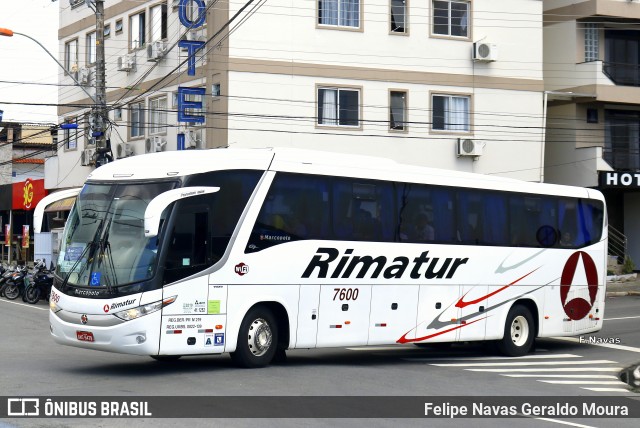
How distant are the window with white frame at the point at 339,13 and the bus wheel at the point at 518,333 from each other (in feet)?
59.5

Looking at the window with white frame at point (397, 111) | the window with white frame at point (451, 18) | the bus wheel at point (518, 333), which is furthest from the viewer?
the window with white frame at point (451, 18)

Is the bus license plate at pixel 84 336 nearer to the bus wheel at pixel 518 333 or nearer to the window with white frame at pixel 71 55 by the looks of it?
the bus wheel at pixel 518 333

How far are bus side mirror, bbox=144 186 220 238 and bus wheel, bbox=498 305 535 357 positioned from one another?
757 cm

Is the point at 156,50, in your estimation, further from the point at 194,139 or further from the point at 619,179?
the point at 619,179

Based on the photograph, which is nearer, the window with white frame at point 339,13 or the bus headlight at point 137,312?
the bus headlight at point 137,312

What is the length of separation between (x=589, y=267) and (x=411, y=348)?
13.8ft

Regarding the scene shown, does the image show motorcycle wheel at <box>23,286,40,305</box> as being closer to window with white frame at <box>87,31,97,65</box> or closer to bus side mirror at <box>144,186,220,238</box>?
window with white frame at <box>87,31,97,65</box>

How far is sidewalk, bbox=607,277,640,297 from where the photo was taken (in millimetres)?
36156

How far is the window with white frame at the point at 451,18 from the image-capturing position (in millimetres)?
37781

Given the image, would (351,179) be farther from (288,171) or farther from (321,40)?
(321,40)

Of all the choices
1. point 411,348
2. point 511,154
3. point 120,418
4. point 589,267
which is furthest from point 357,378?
point 511,154

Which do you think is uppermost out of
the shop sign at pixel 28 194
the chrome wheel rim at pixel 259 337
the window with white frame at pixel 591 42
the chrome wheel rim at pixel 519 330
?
the window with white frame at pixel 591 42

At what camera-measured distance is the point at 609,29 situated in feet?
136

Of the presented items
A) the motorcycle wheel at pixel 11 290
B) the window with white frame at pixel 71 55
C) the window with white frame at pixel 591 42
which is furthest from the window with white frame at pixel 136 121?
the window with white frame at pixel 591 42
